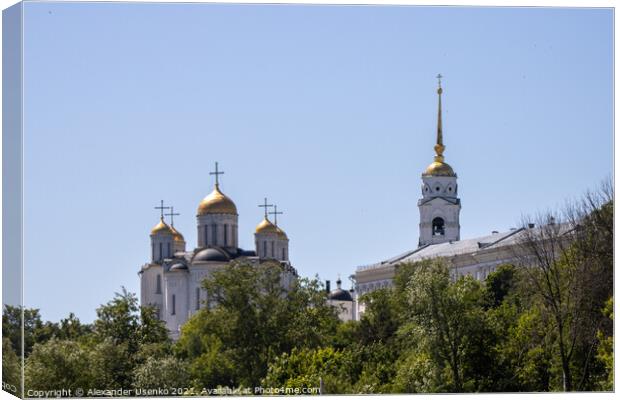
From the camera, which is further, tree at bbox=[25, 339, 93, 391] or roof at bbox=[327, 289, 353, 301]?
roof at bbox=[327, 289, 353, 301]

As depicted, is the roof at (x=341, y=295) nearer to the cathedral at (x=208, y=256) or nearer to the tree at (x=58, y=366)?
the cathedral at (x=208, y=256)

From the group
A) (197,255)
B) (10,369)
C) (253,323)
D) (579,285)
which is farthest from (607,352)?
(197,255)

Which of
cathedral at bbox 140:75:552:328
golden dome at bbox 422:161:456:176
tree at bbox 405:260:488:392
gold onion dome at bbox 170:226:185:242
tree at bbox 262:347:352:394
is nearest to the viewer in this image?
tree at bbox 262:347:352:394

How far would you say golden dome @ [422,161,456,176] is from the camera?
459ft

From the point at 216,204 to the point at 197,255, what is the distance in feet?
16.5

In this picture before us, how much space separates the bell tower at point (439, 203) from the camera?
460 ft

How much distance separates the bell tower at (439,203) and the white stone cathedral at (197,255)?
17.9m

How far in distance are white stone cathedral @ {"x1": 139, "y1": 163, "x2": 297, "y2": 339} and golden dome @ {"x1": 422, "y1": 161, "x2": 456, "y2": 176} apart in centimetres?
1796

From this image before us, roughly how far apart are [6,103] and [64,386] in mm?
11252

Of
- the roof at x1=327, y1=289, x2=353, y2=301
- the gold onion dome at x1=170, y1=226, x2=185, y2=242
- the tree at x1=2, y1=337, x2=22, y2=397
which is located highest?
the gold onion dome at x1=170, y1=226, x2=185, y2=242

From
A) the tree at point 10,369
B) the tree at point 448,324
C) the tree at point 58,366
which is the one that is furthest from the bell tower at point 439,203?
the tree at point 10,369

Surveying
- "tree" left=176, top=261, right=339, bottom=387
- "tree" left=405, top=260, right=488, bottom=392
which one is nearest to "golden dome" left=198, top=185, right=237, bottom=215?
"tree" left=176, top=261, right=339, bottom=387

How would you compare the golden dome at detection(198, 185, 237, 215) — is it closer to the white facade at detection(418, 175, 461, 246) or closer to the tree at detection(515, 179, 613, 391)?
the white facade at detection(418, 175, 461, 246)

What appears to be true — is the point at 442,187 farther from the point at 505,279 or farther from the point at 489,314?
the point at 489,314
